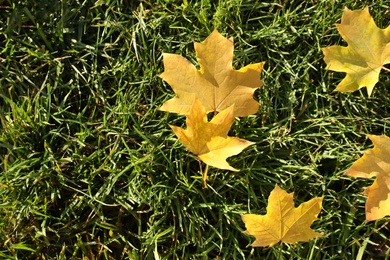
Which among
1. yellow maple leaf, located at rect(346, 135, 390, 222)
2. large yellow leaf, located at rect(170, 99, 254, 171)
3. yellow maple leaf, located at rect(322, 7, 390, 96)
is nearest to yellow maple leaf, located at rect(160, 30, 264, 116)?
large yellow leaf, located at rect(170, 99, 254, 171)

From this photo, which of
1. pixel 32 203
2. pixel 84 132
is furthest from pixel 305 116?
pixel 32 203

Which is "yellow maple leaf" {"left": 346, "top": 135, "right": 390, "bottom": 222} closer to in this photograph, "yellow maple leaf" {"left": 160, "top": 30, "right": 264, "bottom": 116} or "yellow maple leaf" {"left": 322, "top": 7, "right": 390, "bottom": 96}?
"yellow maple leaf" {"left": 322, "top": 7, "right": 390, "bottom": 96}

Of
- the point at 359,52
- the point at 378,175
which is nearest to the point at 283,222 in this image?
the point at 378,175

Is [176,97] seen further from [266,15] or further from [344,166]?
[344,166]

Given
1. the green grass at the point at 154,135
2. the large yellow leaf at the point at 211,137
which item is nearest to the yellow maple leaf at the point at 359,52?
the green grass at the point at 154,135

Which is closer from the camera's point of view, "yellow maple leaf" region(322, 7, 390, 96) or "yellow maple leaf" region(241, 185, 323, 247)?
"yellow maple leaf" region(241, 185, 323, 247)

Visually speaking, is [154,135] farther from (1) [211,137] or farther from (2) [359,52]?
(2) [359,52]

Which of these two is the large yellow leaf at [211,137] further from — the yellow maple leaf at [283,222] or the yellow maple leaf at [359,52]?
the yellow maple leaf at [359,52]
